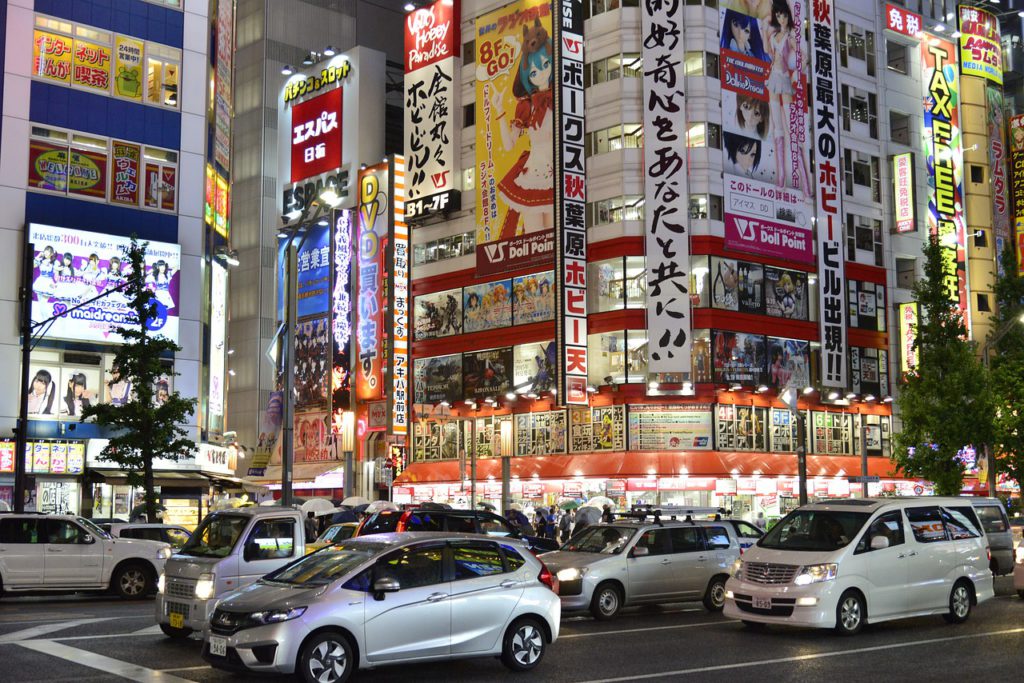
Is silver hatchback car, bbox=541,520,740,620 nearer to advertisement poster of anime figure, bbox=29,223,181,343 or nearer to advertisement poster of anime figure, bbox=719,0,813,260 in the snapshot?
advertisement poster of anime figure, bbox=29,223,181,343

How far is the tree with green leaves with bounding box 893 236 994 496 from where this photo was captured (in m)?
39.9

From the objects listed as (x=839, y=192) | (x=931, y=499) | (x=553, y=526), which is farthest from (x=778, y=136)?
(x=931, y=499)

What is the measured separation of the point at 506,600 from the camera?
13.3m

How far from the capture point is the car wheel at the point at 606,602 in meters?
Answer: 19.4

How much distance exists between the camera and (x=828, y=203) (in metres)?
54.8

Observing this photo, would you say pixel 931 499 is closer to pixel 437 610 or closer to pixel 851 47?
pixel 437 610

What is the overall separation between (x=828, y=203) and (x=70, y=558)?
4129cm

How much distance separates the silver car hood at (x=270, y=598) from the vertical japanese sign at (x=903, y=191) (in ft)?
166

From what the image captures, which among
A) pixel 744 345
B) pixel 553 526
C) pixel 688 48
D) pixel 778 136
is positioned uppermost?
pixel 688 48

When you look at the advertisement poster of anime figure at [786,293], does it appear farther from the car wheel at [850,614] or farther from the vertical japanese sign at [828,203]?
the car wheel at [850,614]

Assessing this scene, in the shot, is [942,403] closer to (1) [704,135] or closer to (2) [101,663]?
(1) [704,135]

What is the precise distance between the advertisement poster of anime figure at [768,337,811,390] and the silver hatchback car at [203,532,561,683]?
39.2 metres

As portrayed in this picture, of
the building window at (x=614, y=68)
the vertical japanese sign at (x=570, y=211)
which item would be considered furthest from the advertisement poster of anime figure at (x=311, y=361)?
the building window at (x=614, y=68)

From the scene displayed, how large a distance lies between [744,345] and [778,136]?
1021 cm
